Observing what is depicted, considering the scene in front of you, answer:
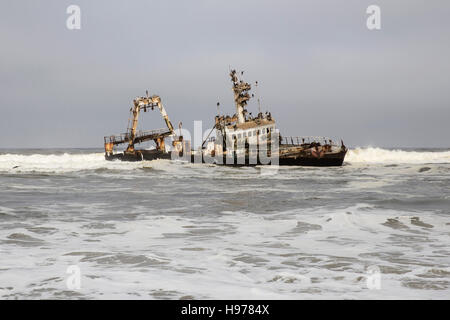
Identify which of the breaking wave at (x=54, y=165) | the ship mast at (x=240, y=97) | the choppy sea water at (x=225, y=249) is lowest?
the choppy sea water at (x=225, y=249)

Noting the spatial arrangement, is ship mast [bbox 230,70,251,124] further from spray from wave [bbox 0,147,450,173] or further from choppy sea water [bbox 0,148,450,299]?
A: choppy sea water [bbox 0,148,450,299]

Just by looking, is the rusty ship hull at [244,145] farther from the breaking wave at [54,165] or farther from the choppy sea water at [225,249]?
the choppy sea water at [225,249]

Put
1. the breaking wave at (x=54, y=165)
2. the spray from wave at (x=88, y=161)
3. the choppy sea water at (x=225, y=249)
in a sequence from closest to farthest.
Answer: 1. the choppy sea water at (x=225, y=249)
2. the breaking wave at (x=54, y=165)
3. the spray from wave at (x=88, y=161)

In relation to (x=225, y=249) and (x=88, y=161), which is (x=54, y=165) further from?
(x=225, y=249)

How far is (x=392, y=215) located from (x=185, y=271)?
27.6 ft

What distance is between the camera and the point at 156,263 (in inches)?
272

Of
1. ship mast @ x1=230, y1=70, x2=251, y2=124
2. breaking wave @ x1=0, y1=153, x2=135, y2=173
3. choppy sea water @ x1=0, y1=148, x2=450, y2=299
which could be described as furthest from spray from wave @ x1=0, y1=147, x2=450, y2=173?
choppy sea water @ x1=0, y1=148, x2=450, y2=299

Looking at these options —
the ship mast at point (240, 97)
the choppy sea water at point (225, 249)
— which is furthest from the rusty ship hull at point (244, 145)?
the choppy sea water at point (225, 249)

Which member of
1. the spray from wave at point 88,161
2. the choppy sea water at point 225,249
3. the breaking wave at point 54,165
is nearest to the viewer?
the choppy sea water at point 225,249

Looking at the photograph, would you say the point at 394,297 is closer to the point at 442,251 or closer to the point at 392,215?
the point at 442,251

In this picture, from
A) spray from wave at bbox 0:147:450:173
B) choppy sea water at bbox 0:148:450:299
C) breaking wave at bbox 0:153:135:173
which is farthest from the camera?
spray from wave at bbox 0:147:450:173

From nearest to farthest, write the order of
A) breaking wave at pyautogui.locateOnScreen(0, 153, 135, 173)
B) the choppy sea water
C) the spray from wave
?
1. the choppy sea water
2. breaking wave at pyautogui.locateOnScreen(0, 153, 135, 173)
3. the spray from wave

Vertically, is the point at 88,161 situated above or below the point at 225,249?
above

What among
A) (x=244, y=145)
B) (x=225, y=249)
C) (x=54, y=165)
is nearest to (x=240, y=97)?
(x=244, y=145)
